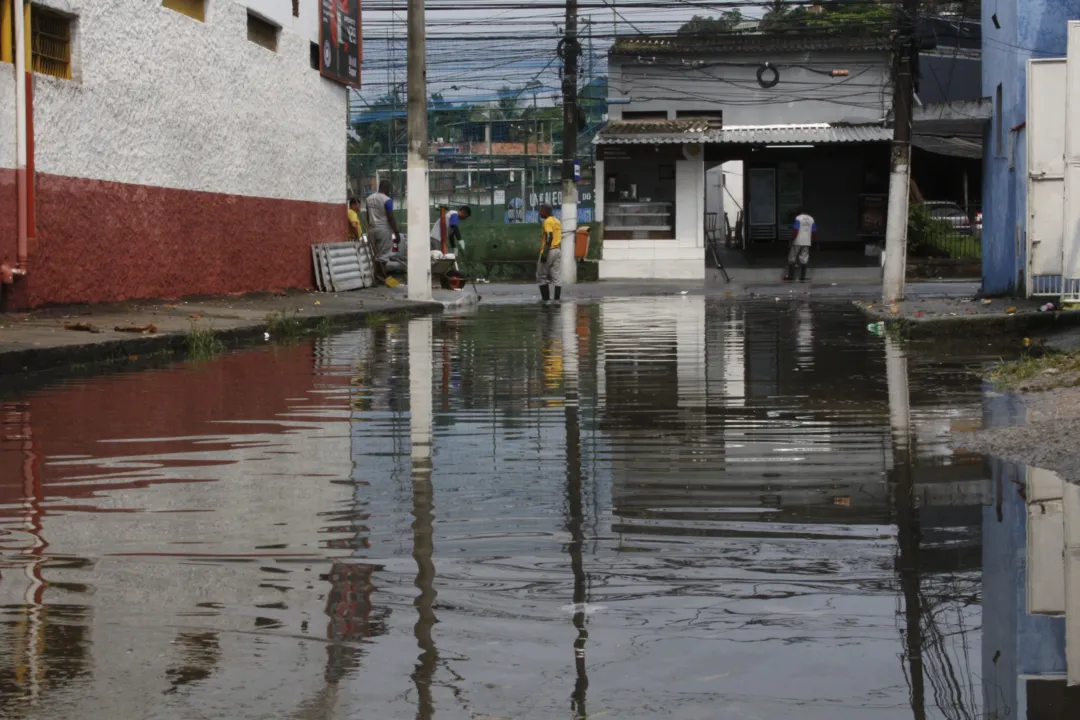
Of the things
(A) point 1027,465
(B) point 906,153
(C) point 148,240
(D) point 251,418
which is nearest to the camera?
(A) point 1027,465

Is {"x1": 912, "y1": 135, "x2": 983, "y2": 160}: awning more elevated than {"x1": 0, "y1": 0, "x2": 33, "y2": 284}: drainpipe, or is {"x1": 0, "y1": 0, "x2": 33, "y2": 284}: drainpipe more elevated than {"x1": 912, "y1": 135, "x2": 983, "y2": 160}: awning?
{"x1": 912, "y1": 135, "x2": 983, "y2": 160}: awning

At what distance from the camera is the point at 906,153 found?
22422 millimetres

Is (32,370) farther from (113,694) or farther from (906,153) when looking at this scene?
(906,153)

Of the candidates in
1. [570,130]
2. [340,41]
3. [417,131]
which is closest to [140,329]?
[417,131]

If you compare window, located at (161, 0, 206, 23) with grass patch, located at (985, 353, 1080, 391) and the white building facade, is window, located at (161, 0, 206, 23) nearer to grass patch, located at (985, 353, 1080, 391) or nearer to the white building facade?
the white building facade

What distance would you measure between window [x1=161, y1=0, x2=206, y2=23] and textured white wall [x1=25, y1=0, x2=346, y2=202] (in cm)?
13

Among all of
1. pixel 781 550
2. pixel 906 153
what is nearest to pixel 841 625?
pixel 781 550

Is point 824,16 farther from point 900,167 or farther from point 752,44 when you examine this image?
point 900,167

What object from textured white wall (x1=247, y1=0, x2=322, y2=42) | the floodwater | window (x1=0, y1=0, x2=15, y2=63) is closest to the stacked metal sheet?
textured white wall (x1=247, y1=0, x2=322, y2=42)

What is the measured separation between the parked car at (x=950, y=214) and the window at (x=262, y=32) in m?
19.2

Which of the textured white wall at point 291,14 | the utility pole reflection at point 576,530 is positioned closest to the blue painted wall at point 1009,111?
the utility pole reflection at point 576,530

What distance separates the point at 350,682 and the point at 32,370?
32.2 feet

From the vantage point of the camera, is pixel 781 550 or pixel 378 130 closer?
pixel 781 550

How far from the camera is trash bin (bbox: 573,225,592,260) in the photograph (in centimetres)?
3800
